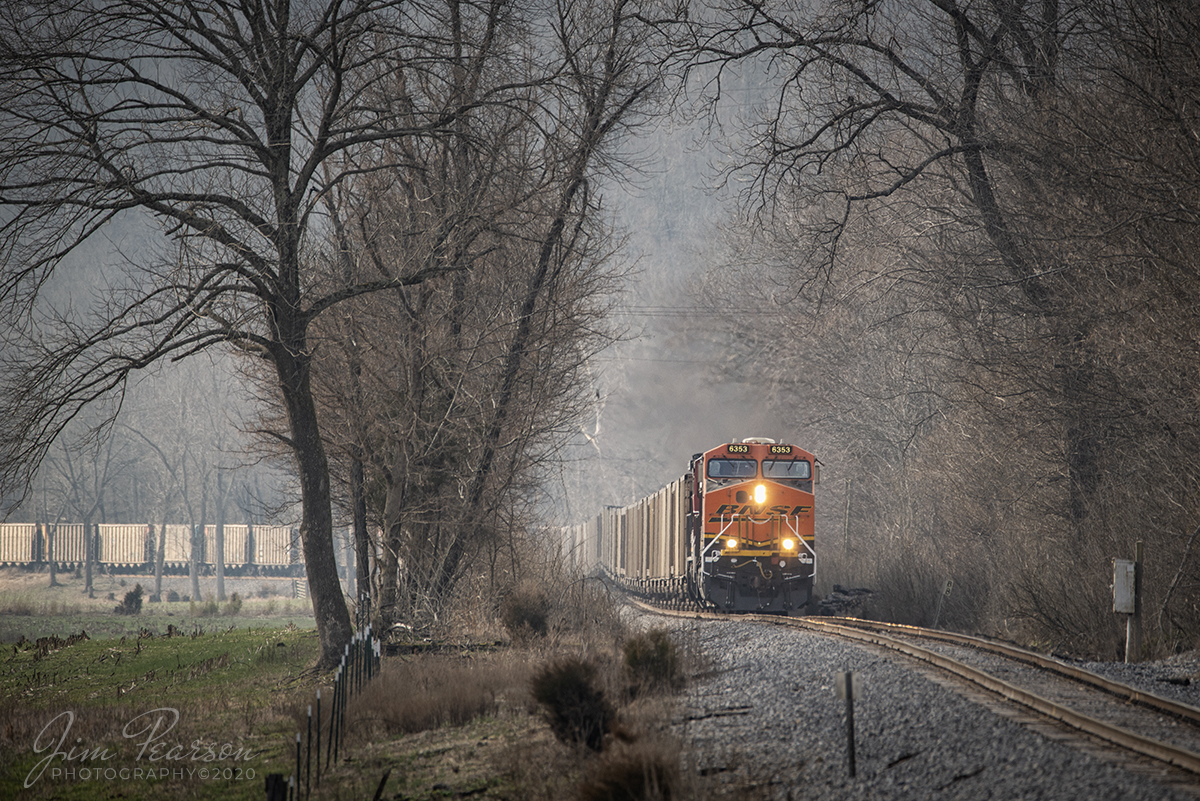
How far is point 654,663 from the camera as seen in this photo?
9.72 meters

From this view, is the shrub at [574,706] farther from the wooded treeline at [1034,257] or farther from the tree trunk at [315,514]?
the wooded treeline at [1034,257]

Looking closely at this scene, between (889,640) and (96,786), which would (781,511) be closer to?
(889,640)

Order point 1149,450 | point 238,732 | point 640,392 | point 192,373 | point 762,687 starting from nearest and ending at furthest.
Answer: point 762,687 < point 238,732 < point 1149,450 < point 640,392 < point 192,373

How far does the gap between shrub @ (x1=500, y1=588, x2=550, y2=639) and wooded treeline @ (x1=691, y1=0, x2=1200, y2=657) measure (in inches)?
285

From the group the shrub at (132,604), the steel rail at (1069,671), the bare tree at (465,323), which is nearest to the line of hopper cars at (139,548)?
the shrub at (132,604)

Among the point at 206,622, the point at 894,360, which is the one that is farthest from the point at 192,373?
the point at 894,360

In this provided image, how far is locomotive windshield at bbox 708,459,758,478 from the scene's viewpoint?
19500 mm

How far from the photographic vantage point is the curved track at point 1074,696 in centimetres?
615

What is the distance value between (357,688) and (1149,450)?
37.2ft

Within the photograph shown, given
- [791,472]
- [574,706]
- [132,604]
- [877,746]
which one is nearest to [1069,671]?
[877,746]

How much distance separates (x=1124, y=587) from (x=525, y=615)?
8.31 metres

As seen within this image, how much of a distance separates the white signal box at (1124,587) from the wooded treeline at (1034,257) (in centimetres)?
122

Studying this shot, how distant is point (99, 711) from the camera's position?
11023 mm

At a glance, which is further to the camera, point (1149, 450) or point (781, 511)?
point (781, 511)
